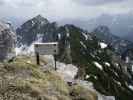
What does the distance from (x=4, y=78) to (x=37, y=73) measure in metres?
2.52

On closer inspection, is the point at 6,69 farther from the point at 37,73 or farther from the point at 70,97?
the point at 70,97

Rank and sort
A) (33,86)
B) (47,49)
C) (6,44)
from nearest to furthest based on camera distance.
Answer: (33,86) < (47,49) < (6,44)

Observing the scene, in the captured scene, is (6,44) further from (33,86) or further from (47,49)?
(33,86)

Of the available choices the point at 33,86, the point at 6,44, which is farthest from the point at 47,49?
the point at 6,44

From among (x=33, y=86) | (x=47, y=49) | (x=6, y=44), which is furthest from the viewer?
(x=6, y=44)

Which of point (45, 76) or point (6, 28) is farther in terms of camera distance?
point (6, 28)

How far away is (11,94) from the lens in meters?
19.4

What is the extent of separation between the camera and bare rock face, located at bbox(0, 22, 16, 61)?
38500 mm

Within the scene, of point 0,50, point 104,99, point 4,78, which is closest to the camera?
point 4,78

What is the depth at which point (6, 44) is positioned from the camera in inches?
1542

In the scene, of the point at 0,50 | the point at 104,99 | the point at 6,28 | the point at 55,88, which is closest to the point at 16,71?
the point at 55,88

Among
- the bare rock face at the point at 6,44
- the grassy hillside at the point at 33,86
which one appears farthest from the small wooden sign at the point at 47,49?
the bare rock face at the point at 6,44

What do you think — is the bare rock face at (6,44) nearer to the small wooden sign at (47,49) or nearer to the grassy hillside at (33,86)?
the small wooden sign at (47,49)

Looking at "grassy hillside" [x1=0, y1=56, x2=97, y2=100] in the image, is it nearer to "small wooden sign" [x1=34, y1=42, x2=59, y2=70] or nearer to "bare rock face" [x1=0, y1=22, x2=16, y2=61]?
"small wooden sign" [x1=34, y1=42, x2=59, y2=70]
